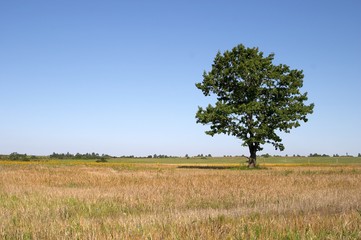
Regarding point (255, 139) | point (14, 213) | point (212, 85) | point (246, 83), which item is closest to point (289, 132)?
point (255, 139)

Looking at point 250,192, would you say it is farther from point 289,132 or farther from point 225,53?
point 225,53

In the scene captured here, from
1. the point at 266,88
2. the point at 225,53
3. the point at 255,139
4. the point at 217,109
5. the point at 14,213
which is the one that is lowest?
the point at 14,213

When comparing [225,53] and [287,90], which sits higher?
[225,53]

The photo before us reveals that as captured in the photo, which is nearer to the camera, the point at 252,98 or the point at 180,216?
the point at 180,216

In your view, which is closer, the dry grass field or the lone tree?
the dry grass field

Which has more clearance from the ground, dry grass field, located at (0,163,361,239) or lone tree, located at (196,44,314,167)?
lone tree, located at (196,44,314,167)

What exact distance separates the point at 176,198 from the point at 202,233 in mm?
5992

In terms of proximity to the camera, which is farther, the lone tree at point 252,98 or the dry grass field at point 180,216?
the lone tree at point 252,98

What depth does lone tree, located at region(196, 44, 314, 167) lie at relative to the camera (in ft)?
140

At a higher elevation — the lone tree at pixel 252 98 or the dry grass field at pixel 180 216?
the lone tree at pixel 252 98

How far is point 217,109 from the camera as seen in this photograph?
42.6 metres

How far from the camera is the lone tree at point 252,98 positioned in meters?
42.8

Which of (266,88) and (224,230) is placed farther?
(266,88)

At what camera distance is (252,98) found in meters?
44.4
